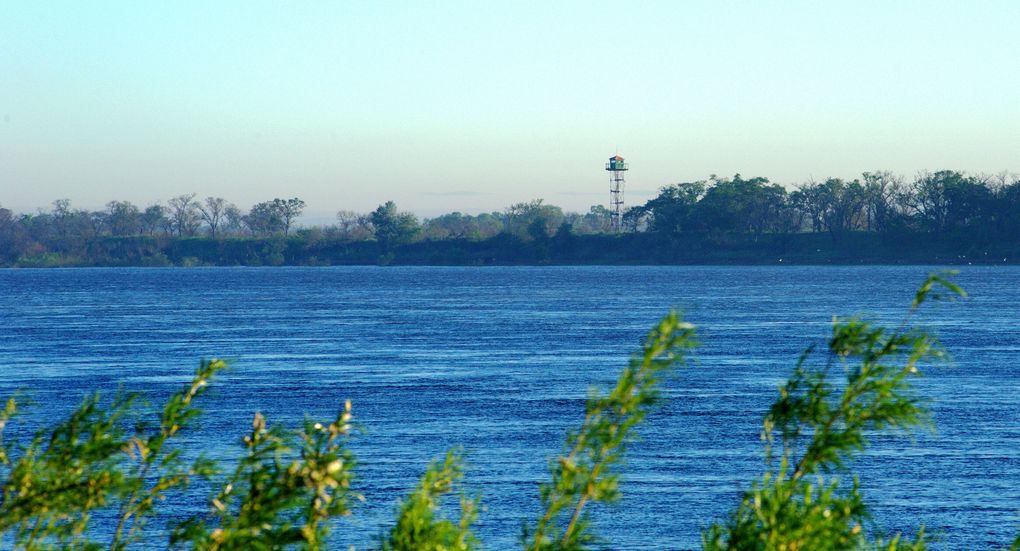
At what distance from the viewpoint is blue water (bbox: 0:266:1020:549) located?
114 ft

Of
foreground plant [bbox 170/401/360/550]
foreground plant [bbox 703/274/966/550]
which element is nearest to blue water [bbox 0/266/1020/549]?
foreground plant [bbox 170/401/360/550]

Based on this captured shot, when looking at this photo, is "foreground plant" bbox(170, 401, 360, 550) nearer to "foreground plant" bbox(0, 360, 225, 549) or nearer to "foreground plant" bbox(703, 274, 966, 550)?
"foreground plant" bbox(0, 360, 225, 549)

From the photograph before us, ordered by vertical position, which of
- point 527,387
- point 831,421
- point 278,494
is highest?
point 831,421

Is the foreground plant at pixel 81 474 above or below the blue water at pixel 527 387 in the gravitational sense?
above

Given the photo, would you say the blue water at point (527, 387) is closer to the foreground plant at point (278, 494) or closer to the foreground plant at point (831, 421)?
the foreground plant at point (278, 494)

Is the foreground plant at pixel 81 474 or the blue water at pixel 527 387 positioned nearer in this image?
the foreground plant at pixel 81 474

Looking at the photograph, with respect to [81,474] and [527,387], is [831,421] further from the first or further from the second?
[527,387]

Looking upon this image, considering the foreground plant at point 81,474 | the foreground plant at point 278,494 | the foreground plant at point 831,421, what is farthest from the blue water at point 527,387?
the foreground plant at point 831,421

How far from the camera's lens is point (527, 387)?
2330 inches

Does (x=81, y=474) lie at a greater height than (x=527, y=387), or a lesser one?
greater

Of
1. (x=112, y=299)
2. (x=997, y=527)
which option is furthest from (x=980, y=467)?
(x=112, y=299)

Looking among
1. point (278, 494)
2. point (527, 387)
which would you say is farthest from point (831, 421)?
point (527, 387)

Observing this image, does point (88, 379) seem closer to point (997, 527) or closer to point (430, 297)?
point (997, 527)

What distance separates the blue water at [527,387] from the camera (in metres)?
34.6
